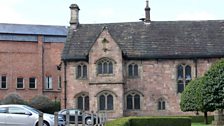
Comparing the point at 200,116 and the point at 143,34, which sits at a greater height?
the point at 143,34

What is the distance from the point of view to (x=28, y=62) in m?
73.1

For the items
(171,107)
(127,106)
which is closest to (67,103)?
(127,106)

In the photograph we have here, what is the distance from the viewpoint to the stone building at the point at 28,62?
2840 inches

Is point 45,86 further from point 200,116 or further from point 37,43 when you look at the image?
point 200,116

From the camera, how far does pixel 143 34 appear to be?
185 ft

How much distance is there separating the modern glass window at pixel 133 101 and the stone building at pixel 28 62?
22.1 meters

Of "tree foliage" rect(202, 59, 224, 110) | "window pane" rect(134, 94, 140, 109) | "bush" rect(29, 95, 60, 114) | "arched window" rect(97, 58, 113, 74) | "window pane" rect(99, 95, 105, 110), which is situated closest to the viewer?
"tree foliage" rect(202, 59, 224, 110)

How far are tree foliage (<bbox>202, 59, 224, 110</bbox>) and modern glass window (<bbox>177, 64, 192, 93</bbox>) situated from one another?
1867 cm

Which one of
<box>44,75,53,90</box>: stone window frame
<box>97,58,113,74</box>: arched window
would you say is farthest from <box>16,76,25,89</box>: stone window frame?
<box>97,58,113,74</box>: arched window

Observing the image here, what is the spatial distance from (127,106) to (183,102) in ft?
33.7

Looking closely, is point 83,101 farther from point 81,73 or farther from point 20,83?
point 20,83

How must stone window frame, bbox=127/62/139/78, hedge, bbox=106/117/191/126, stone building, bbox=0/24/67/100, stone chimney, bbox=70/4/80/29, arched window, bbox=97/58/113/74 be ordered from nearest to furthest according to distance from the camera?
A: hedge, bbox=106/117/191/126, arched window, bbox=97/58/113/74, stone window frame, bbox=127/62/139/78, stone chimney, bbox=70/4/80/29, stone building, bbox=0/24/67/100

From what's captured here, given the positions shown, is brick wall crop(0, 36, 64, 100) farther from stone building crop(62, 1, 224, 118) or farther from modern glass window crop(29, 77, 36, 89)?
stone building crop(62, 1, 224, 118)

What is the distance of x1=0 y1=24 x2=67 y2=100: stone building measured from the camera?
237 feet
